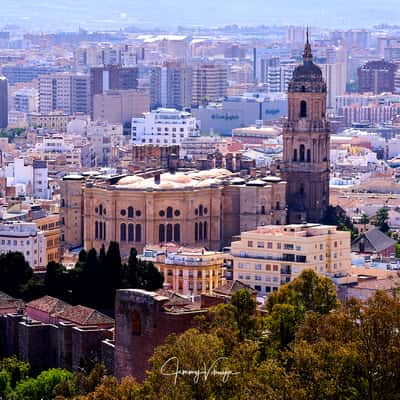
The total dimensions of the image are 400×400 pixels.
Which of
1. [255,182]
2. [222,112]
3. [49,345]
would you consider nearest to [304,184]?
[255,182]

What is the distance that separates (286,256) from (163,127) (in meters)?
70.8

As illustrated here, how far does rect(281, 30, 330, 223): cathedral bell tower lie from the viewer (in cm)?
7688

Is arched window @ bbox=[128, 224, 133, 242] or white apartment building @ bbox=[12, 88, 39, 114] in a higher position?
arched window @ bbox=[128, 224, 133, 242]

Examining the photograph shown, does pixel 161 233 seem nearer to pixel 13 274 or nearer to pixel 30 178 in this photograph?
pixel 13 274

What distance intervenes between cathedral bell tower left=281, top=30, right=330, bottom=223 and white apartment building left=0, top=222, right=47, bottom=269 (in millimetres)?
10787

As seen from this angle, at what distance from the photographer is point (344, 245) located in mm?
60375

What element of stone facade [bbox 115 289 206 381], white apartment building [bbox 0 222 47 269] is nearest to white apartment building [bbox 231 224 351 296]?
white apartment building [bbox 0 222 47 269]

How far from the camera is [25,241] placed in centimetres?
6900

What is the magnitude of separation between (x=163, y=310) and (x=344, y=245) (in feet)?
58.7

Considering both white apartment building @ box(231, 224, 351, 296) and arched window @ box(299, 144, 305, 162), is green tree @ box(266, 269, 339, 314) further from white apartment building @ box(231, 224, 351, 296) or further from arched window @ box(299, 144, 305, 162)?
arched window @ box(299, 144, 305, 162)

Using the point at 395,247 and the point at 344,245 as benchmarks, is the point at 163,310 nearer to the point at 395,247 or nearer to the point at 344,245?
the point at 344,245

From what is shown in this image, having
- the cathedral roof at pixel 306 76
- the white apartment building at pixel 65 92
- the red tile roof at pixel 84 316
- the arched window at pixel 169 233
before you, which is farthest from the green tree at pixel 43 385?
the white apartment building at pixel 65 92

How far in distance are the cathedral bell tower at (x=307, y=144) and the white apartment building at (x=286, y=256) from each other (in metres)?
15.9

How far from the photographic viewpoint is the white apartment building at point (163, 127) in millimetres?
128625
